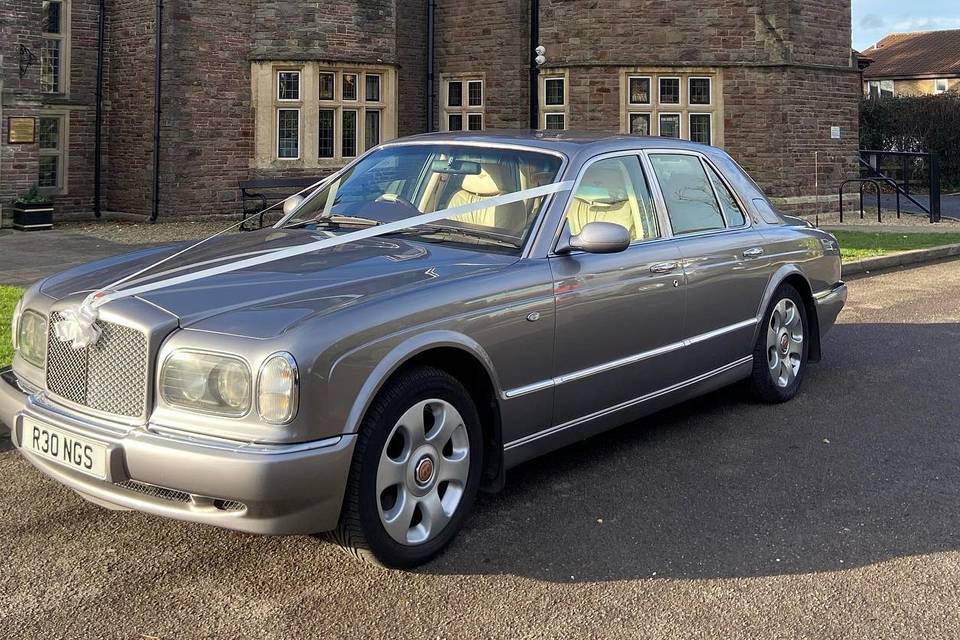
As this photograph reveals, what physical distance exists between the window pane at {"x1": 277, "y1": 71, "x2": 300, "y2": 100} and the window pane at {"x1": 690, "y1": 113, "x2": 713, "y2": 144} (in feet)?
24.5

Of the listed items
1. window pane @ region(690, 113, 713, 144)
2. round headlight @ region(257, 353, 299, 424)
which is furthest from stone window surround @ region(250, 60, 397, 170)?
round headlight @ region(257, 353, 299, 424)

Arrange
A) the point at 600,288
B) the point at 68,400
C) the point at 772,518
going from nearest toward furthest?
the point at 68,400 → the point at 772,518 → the point at 600,288

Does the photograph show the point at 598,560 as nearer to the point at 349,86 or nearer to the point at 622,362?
the point at 622,362

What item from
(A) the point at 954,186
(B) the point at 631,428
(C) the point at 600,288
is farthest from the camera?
(A) the point at 954,186

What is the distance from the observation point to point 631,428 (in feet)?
19.7

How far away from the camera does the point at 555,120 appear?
20.1m

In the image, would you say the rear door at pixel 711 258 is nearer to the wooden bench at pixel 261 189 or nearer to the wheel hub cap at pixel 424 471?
the wheel hub cap at pixel 424 471

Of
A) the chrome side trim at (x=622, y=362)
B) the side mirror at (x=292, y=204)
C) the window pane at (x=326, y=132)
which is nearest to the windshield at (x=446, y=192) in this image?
the side mirror at (x=292, y=204)

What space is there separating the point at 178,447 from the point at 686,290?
292cm

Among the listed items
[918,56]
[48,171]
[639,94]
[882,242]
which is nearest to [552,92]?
[639,94]

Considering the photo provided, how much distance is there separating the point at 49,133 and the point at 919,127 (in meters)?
26.2

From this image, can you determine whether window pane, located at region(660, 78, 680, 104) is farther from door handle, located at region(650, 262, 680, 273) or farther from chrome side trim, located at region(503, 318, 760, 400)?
door handle, located at region(650, 262, 680, 273)

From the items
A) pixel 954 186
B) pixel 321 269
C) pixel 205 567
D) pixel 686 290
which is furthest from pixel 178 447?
pixel 954 186

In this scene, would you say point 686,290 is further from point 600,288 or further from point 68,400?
point 68,400
